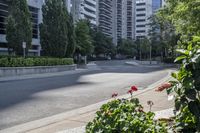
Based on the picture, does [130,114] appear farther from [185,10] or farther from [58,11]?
[58,11]

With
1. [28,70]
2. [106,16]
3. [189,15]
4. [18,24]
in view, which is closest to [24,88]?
[189,15]

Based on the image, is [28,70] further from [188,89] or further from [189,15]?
[188,89]

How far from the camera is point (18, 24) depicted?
116 feet

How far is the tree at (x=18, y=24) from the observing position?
3505cm

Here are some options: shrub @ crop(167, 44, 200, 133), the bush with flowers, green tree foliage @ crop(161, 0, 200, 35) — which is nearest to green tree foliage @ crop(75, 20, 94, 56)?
green tree foliage @ crop(161, 0, 200, 35)

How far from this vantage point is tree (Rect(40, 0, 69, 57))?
134ft

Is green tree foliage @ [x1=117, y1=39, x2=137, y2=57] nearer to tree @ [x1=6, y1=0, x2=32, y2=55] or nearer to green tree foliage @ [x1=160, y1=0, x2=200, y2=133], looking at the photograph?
tree @ [x1=6, y1=0, x2=32, y2=55]

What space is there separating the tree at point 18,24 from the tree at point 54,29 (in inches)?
201

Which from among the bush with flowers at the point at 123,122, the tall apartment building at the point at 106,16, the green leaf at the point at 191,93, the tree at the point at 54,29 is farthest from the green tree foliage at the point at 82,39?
the tall apartment building at the point at 106,16

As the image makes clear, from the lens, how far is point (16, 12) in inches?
1375

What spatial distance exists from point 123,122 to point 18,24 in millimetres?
32131

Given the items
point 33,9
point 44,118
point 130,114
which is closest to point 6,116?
point 44,118

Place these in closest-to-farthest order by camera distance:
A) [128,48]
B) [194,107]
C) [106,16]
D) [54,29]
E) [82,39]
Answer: [194,107]
[54,29]
[82,39]
[128,48]
[106,16]

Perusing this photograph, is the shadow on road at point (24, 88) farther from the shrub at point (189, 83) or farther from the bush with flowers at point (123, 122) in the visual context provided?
the shrub at point (189, 83)
